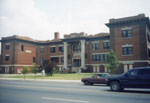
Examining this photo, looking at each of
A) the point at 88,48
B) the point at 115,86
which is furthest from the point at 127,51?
the point at 115,86

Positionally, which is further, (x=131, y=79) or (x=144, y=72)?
(x=131, y=79)

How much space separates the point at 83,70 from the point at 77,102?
35.3 metres

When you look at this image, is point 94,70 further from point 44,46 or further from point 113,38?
point 44,46

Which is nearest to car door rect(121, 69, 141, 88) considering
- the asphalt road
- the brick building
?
the asphalt road

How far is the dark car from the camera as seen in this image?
10.7 m

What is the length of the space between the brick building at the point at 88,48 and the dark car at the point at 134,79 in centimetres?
2304

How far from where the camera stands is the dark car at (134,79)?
35.1 ft

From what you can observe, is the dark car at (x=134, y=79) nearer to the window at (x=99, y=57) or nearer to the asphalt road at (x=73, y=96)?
the asphalt road at (x=73, y=96)

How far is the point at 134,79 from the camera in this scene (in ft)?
36.3

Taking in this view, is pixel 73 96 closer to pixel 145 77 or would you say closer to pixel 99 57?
pixel 145 77

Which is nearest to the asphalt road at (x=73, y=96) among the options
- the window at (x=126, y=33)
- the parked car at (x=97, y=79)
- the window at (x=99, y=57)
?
the parked car at (x=97, y=79)

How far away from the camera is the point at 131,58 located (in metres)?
33.4

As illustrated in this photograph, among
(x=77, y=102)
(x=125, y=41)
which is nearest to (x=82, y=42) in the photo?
(x=125, y=41)

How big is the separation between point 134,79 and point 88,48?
33.2 m
